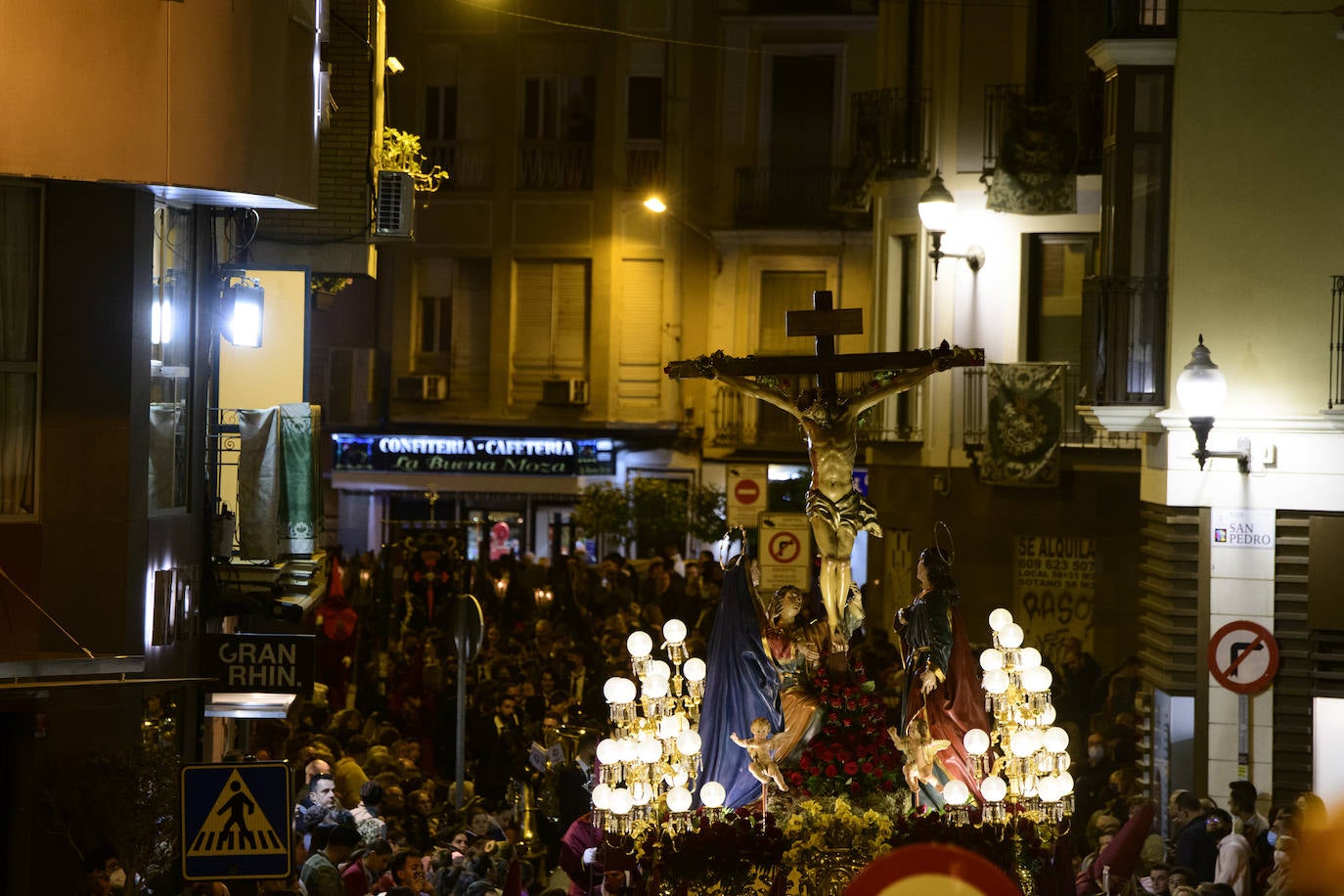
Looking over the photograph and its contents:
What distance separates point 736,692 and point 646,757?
1.01 metres

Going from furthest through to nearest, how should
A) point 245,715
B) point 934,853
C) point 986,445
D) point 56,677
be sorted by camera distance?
point 986,445 → point 245,715 → point 56,677 → point 934,853

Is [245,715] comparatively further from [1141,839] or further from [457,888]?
[1141,839]

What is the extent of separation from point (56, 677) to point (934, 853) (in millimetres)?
7872

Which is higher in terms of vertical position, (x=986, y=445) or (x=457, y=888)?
(x=986, y=445)

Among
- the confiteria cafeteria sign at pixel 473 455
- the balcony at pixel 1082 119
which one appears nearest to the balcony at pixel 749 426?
the confiteria cafeteria sign at pixel 473 455

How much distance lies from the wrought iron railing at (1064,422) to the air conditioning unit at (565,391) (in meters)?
12.5

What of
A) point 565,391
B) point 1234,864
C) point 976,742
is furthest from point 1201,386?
point 565,391

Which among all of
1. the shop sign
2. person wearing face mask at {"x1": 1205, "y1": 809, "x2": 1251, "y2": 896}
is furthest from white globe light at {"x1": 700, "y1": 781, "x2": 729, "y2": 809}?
the shop sign

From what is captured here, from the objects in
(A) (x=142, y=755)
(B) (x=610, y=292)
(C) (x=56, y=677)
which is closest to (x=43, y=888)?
(A) (x=142, y=755)

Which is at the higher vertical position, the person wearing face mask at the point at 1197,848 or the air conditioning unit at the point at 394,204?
the air conditioning unit at the point at 394,204

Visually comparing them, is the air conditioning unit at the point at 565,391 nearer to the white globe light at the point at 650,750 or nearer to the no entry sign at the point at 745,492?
the no entry sign at the point at 745,492

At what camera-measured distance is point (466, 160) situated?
123 feet

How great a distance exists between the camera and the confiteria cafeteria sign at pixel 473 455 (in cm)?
3694

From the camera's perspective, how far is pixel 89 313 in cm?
1380
